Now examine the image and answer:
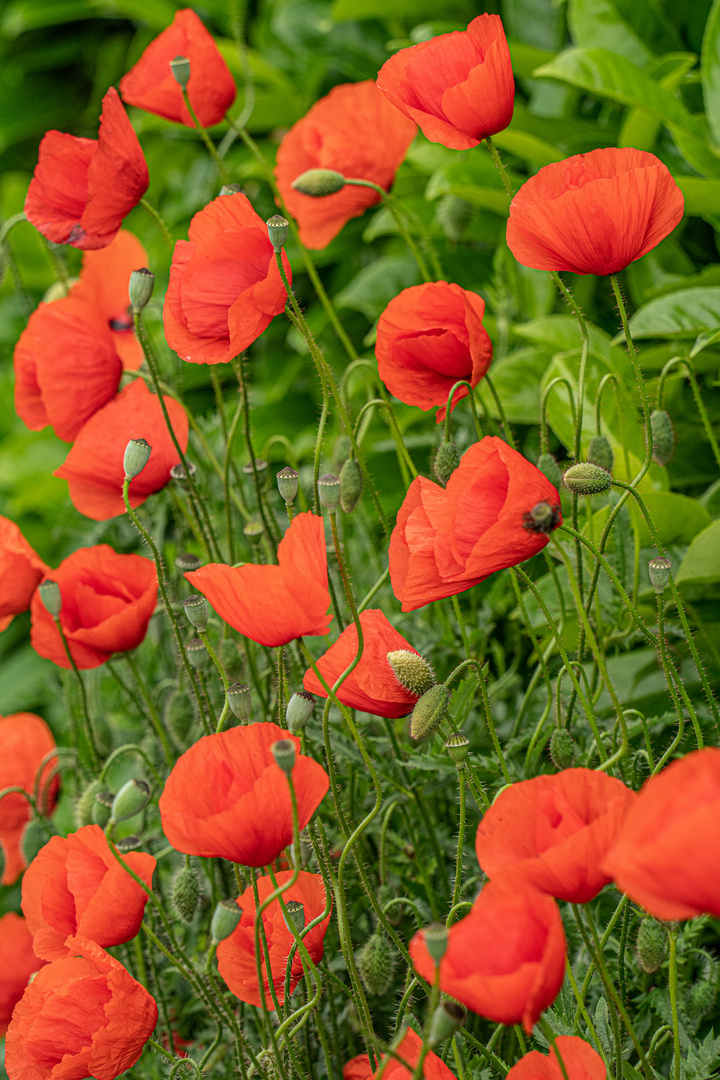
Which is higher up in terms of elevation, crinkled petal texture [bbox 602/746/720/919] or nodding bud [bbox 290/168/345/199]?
nodding bud [bbox 290/168/345/199]

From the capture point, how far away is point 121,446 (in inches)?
31.5

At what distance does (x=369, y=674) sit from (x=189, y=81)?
530 millimetres

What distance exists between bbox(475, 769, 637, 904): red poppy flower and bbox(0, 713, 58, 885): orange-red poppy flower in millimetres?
655

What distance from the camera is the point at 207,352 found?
0.66 metres

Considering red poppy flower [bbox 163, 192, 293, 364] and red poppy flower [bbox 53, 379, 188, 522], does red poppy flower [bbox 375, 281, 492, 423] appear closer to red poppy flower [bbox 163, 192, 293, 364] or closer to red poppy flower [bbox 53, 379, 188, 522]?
red poppy flower [bbox 163, 192, 293, 364]

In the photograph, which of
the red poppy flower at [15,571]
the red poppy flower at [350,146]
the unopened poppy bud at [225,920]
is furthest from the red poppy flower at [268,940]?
the red poppy flower at [350,146]

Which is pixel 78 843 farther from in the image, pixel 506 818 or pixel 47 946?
pixel 506 818

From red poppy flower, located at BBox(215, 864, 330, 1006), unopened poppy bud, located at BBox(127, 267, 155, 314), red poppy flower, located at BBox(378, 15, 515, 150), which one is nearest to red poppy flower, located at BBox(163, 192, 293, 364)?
unopened poppy bud, located at BBox(127, 267, 155, 314)

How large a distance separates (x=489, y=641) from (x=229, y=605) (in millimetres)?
516

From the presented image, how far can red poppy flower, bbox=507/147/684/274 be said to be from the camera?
0.53 m

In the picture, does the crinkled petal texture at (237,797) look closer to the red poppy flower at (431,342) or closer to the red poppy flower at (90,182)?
the red poppy flower at (431,342)

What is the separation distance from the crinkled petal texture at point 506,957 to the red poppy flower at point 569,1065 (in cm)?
8

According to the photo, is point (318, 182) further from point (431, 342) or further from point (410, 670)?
point (410, 670)

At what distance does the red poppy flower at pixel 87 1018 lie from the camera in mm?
545
